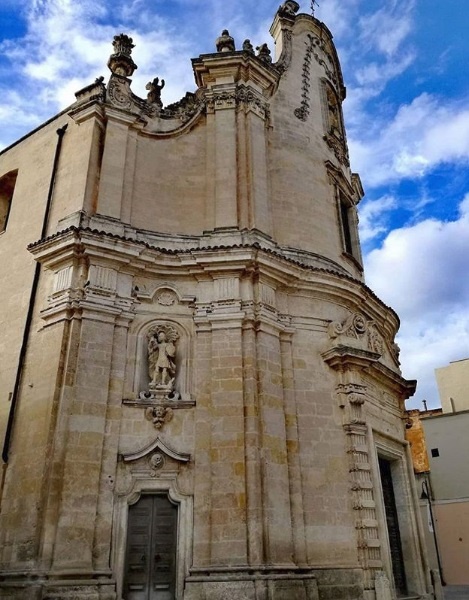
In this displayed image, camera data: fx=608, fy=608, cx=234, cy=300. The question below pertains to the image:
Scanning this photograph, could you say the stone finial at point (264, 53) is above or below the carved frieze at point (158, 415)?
above

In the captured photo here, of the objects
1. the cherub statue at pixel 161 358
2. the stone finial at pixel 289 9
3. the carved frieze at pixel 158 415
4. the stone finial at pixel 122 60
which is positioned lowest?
the carved frieze at pixel 158 415

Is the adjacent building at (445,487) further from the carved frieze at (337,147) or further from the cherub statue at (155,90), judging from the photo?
the cherub statue at (155,90)

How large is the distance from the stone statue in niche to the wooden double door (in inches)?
84.8

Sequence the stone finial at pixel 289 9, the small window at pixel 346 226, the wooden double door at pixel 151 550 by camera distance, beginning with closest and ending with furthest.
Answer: the wooden double door at pixel 151 550, the small window at pixel 346 226, the stone finial at pixel 289 9

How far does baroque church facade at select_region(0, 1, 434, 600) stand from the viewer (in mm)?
10492

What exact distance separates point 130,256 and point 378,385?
681cm

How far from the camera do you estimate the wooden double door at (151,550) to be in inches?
409

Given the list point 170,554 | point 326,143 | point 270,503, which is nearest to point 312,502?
point 270,503

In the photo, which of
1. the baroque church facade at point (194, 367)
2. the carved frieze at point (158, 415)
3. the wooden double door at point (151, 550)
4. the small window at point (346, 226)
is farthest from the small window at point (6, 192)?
the wooden double door at point (151, 550)

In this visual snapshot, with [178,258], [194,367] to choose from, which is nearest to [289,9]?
[178,258]

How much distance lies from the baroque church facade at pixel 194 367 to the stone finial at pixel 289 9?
4.17 m

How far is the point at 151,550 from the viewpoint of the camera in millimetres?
10688

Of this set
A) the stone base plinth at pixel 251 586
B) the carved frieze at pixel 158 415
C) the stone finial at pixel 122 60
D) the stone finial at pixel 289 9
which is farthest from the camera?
the stone finial at pixel 289 9

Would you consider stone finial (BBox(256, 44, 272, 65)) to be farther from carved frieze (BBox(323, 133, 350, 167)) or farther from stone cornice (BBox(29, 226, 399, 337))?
stone cornice (BBox(29, 226, 399, 337))
